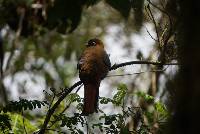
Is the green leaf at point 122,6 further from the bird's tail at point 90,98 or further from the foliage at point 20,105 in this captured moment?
the bird's tail at point 90,98

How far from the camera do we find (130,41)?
9.99 m

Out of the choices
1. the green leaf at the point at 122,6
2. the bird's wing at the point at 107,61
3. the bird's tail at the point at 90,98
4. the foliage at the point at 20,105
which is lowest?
the green leaf at the point at 122,6

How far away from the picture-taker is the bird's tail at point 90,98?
3.61 m

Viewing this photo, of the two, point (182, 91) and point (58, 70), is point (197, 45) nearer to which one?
point (182, 91)

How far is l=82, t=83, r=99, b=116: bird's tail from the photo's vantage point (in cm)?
361

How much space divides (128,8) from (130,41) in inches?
349

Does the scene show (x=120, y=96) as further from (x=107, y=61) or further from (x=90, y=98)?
(x=107, y=61)

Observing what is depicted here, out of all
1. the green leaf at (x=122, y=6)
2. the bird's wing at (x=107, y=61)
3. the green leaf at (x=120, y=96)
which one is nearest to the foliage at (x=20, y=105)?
the green leaf at (x=120, y=96)

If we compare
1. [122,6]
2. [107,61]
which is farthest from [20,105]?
[122,6]

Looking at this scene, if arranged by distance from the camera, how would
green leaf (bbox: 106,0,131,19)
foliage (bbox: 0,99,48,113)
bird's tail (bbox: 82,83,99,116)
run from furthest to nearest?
bird's tail (bbox: 82,83,99,116) → foliage (bbox: 0,99,48,113) → green leaf (bbox: 106,0,131,19)

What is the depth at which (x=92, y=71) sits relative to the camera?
4.24 meters

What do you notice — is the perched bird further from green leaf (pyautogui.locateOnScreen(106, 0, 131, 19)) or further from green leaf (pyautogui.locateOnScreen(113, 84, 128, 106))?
green leaf (pyautogui.locateOnScreen(106, 0, 131, 19))

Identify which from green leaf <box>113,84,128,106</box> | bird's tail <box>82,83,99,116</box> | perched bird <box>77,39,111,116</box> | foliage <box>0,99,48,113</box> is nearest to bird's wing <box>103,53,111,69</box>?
perched bird <box>77,39,111,116</box>

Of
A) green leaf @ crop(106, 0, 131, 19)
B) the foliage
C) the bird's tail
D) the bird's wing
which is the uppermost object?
the bird's wing
